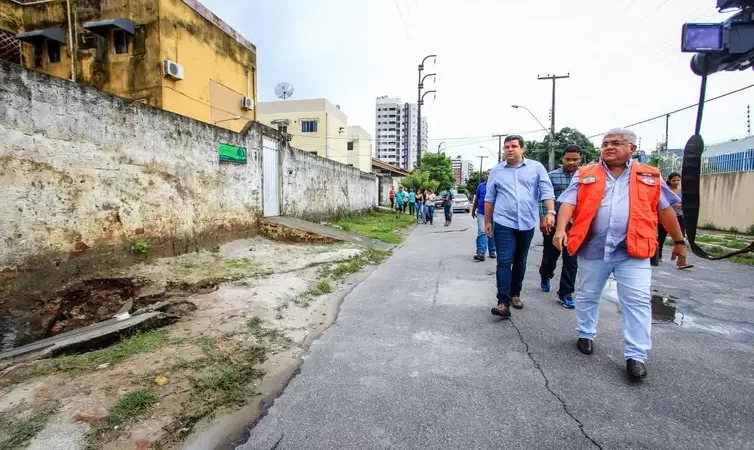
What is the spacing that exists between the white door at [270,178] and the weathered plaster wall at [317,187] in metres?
0.34

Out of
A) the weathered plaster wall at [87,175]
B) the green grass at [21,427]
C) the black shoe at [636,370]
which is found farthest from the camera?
the weathered plaster wall at [87,175]

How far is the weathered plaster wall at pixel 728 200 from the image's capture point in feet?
45.8

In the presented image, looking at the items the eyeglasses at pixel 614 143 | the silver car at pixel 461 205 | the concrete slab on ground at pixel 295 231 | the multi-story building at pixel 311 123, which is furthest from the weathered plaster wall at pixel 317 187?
the multi-story building at pixel 311 123

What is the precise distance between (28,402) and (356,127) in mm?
44218

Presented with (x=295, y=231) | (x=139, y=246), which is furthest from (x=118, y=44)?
(x=139, y=246)

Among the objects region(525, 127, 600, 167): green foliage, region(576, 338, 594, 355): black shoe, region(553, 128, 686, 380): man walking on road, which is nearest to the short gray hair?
region(553, 128, 686, 380): man walking on road

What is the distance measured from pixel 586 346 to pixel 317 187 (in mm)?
11835

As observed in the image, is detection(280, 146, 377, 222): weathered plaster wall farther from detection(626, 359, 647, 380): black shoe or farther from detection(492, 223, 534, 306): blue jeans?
detection(626, 359, 647, 380): black shoe

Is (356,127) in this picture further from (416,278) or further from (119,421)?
(119,421)

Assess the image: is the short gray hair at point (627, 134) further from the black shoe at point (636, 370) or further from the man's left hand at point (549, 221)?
the black shoe at point (636, 370)

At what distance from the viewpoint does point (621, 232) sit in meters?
2.79

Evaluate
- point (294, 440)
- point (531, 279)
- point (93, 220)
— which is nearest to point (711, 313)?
point (531, 279)

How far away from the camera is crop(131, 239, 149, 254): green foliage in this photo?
5655 mm

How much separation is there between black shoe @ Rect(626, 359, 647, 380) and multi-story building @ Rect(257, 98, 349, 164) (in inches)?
1446
